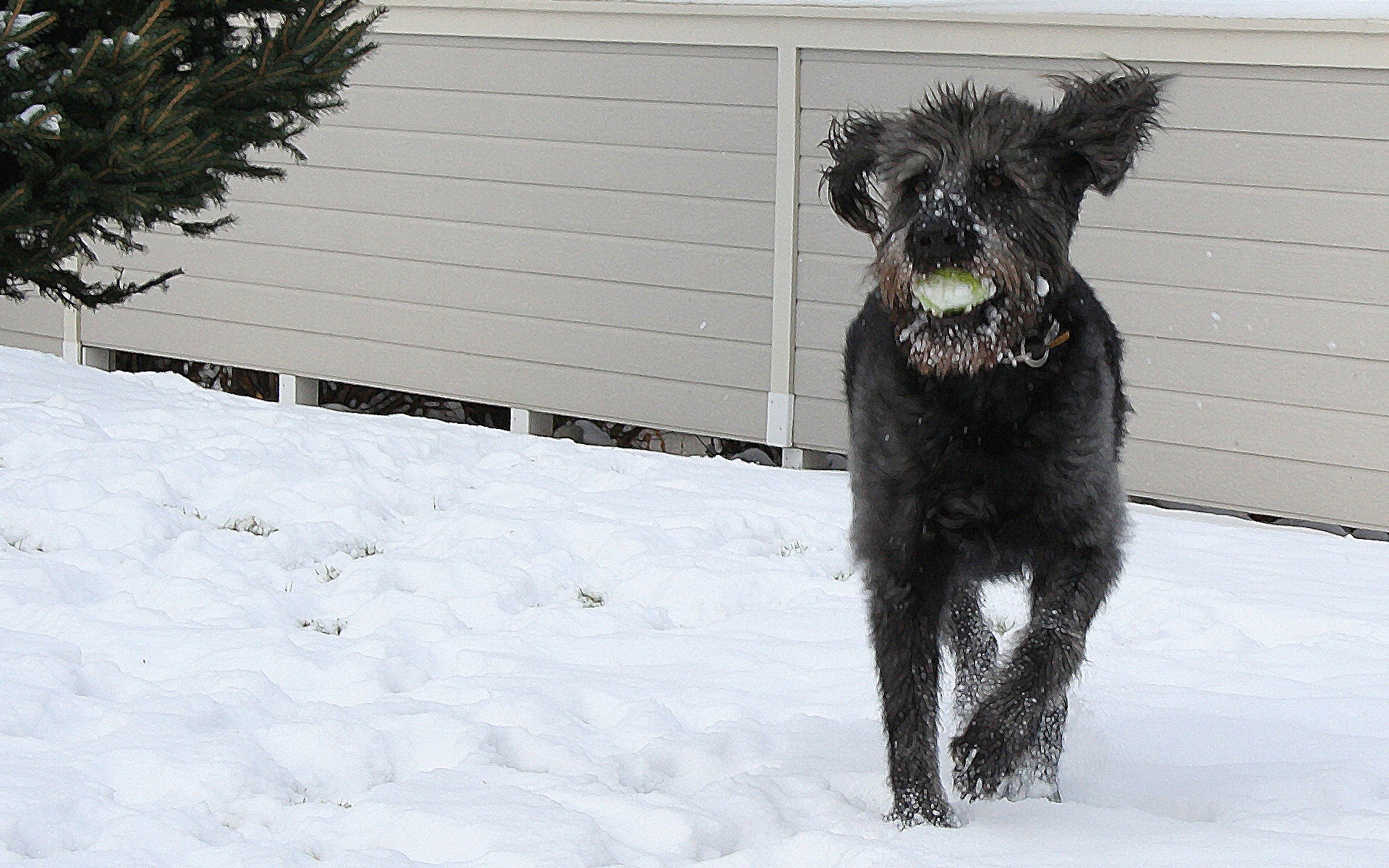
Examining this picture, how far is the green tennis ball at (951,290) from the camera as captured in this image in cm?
305

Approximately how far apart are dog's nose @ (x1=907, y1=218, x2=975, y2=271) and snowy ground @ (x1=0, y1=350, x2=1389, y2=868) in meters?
1.17

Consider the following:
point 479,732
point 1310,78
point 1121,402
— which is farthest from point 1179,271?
point 479,732

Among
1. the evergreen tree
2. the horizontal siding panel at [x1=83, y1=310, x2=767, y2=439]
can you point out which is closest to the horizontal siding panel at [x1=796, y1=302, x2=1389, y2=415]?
the horizontal siding panel at [x1=83, y1=310, x2=767, y2=439]

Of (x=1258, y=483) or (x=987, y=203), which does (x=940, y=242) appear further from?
(x=1258, y=483)

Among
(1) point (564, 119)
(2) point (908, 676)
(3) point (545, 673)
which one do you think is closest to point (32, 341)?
(1) point (564, 119)

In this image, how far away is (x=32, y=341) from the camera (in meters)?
9.70

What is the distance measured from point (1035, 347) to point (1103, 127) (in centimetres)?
49

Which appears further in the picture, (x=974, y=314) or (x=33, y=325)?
(x=33, y=325)

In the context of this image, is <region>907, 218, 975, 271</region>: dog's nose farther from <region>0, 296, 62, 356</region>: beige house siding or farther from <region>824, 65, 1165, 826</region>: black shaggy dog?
<region>0, 296, 62, 356</region>: beige house siding

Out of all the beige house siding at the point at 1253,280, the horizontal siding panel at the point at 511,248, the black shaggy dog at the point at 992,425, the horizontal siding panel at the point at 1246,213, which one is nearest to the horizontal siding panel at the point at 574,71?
the horizontal siding panel at the point at 511,248

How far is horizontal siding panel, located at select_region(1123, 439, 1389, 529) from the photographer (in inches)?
248

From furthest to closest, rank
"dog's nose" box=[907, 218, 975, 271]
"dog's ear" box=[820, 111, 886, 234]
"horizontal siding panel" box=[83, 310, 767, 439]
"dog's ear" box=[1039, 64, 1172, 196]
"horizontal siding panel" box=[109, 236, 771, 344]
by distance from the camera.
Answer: "horizontal siding panel" box=[83, 310, 767, 439] < "horizontal siding panel" box=[109, 236, 771, 344] < "dog's ear" box=[820, 111, 886, 234] < "dog's ear" box=[1039, 64, 1172, 196] < "dog's nose" box=[907, 218, 975, 271]

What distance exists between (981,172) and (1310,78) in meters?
3.67

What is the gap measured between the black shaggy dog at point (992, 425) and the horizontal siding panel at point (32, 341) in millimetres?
7631
